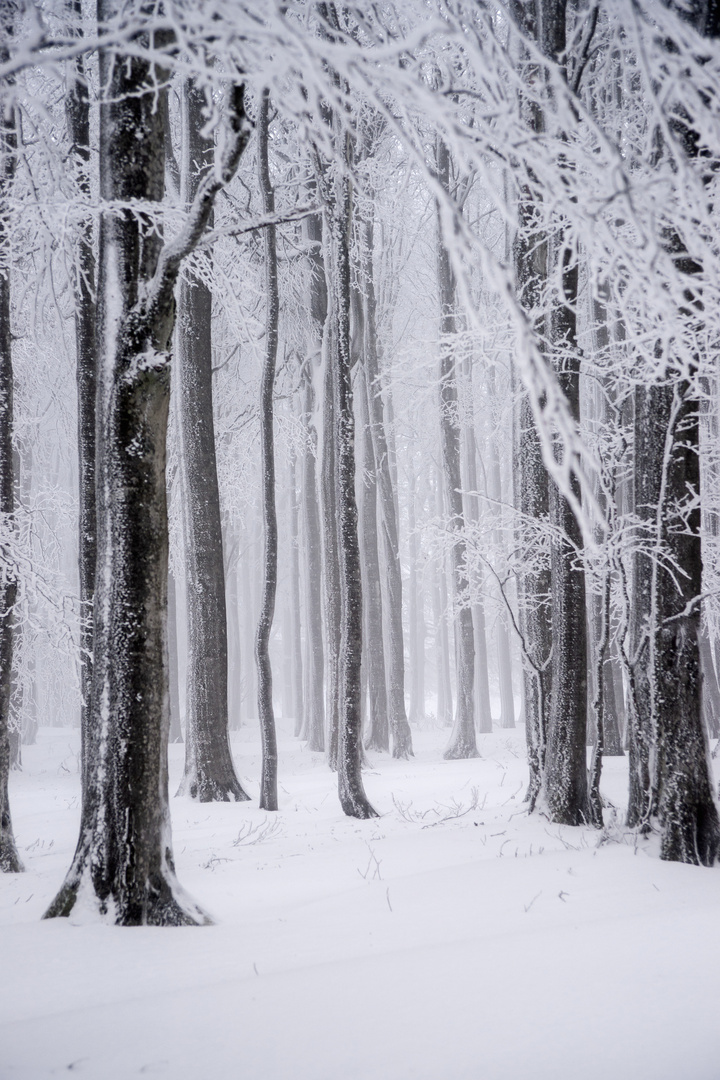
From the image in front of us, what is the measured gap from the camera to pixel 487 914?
392 centimetres

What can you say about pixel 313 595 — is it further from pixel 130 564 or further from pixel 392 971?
pixel 392 971

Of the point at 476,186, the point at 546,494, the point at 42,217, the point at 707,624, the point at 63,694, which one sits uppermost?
the point at 476,186

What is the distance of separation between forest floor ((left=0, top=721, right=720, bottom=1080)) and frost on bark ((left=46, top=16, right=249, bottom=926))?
0.30 metres

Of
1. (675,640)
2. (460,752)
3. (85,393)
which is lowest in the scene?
(460,752)

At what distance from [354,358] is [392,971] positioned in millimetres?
11304

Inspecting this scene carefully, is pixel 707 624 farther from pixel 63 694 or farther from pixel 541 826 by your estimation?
pixel 63 694

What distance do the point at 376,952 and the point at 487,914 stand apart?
0.87m

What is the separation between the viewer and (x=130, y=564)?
12.8 ft

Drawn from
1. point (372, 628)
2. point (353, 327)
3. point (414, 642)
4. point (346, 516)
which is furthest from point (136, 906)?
point (414, 642)

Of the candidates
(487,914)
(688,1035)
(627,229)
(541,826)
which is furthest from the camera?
(541,826)

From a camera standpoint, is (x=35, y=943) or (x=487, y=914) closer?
(x=35, y=943)

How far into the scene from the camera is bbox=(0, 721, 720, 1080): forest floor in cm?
241

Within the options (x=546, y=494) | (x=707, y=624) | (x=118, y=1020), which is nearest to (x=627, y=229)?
(x=546, y=494)

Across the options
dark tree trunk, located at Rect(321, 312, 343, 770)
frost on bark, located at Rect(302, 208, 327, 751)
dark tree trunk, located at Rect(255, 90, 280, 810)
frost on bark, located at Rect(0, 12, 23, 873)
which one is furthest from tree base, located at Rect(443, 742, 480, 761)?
frost on bark, located at Rect(0, 12, 23, 873)
